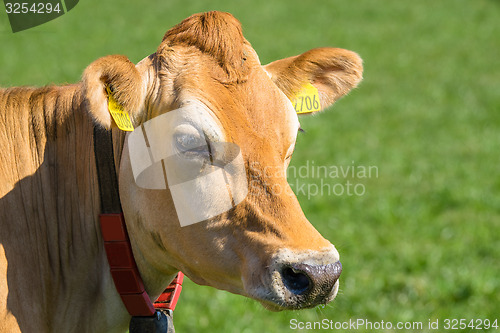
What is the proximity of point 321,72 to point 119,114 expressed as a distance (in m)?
1.15

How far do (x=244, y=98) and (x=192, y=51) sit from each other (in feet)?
0.99

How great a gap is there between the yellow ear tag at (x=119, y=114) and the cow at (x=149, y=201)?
0.02m

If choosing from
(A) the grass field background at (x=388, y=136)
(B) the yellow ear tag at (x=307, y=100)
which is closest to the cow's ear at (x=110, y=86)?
(B) the yellow ear tag at (x=307, y=100)

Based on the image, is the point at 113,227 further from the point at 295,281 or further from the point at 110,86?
the point at 295,281

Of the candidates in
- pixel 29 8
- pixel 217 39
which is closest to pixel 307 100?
pixel 217 39

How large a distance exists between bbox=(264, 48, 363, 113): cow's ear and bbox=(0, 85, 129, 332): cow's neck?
2.77 ft

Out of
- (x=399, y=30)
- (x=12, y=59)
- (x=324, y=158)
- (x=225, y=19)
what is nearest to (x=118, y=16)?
(x=12, y=59)

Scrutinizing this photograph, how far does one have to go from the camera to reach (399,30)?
21031mm

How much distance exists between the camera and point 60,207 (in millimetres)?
2818

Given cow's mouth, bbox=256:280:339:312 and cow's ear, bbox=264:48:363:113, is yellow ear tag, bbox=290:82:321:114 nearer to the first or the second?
cow's ear, bbox=264:48:363:113

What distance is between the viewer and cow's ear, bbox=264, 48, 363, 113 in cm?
311

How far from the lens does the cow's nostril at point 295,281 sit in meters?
2.39

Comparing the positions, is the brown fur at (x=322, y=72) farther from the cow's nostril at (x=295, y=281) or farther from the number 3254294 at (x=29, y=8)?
the number 3254294 at (x=29, y=8)

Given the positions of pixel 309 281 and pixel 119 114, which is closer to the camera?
pixel 309 281
